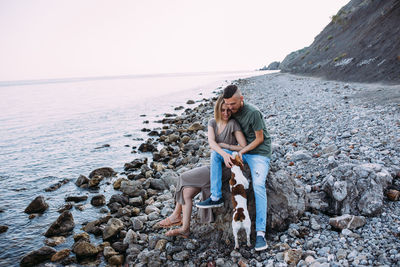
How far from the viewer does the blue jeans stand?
4559 mm

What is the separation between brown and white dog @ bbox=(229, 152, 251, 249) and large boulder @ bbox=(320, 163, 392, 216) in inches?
72.7

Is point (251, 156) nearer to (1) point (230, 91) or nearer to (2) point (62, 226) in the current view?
(1) point (230, 91)

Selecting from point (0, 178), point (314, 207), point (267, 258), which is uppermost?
point (314, 207)

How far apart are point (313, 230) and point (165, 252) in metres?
2.90

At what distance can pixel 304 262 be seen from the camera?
12.9 ft

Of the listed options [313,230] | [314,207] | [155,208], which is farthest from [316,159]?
[155,208]

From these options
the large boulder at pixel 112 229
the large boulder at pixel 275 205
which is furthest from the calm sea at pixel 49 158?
the large boulder at pixel 275 205

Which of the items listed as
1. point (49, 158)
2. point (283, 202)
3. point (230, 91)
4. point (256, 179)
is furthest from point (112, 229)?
point (49, 158)

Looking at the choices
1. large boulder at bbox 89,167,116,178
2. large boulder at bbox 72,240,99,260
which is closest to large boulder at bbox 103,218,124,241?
large boulder at bbox 72,240,99,260

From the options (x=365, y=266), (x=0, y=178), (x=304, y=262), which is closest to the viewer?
(x=365, y=266)

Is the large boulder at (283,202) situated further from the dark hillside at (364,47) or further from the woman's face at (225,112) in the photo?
the dark hillside at (364,47)

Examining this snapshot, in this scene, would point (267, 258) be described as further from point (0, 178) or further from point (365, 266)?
point (0, 178)

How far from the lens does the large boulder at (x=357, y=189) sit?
4625 mm

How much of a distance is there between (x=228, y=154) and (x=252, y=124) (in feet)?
2.49
